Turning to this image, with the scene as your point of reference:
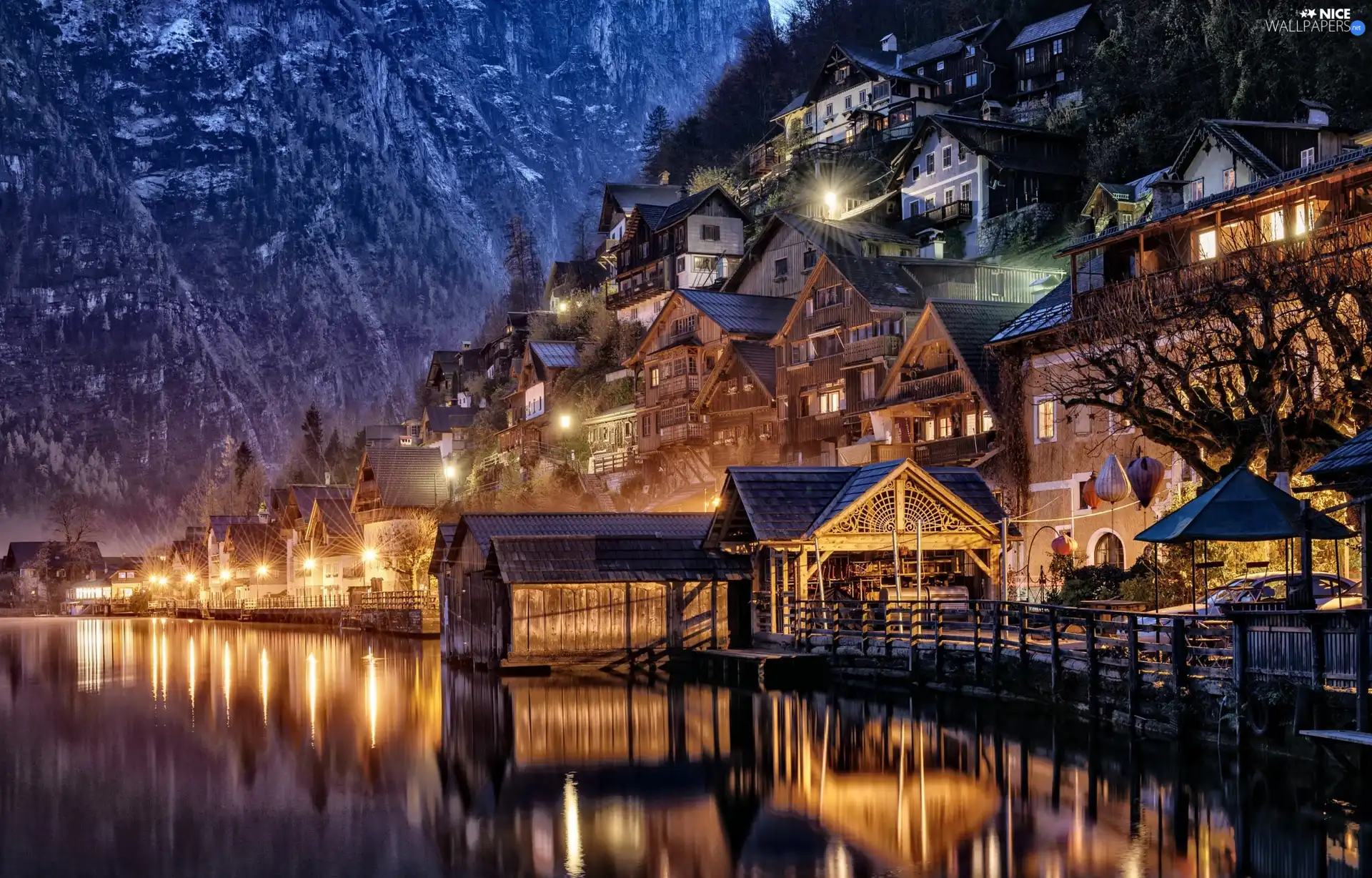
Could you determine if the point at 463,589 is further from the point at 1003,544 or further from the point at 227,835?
the point at 227,835

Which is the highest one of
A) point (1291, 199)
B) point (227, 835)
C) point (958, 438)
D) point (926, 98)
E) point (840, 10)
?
point (840, 10)

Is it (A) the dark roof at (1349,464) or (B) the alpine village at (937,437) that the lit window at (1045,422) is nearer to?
(B) the alpine village at (937,437)

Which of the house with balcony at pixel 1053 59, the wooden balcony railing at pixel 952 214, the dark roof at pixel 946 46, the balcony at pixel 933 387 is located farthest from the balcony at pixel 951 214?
the balcony at pixel 933 387

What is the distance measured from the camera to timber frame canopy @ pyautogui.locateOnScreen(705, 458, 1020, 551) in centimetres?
4134

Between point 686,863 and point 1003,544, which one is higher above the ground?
point 1003,544

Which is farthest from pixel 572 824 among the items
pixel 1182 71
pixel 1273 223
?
pixel 1182 71

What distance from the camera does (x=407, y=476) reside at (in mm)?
100750

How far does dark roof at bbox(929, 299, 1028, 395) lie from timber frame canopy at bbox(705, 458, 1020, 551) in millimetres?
13890

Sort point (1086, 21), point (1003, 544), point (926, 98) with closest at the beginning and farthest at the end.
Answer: point (1003, 544) < point (1086, 21) < point (926, 98)

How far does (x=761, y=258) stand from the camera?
9225 centimetres

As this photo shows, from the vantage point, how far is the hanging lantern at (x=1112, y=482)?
120 feet

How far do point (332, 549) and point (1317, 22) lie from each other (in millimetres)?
74286

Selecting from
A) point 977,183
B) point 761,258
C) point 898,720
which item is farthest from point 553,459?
point 898,720

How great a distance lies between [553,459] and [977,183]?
3379 cm
